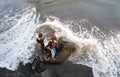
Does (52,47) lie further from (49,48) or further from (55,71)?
(55,71)

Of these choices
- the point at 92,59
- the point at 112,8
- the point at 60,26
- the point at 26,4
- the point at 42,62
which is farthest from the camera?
the point at 26,4

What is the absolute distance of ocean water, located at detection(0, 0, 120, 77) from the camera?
1558cm

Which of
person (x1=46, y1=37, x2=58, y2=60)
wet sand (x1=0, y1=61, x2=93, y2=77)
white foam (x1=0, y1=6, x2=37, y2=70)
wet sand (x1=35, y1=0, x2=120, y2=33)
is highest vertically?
person (x1=46, y1=37, x2=58, y2=60)

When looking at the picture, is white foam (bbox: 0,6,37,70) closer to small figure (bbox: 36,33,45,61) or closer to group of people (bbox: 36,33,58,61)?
small figure (bbox: 36,33,45,61)

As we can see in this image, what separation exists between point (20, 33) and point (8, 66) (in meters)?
4.53

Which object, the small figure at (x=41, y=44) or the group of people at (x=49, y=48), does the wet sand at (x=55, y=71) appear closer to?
the group of people at (x=49, y=48)

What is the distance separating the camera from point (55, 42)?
50.1 ft

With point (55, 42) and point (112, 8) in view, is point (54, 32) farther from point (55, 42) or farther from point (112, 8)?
point (112, 8)

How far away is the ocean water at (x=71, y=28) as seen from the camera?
15577 millimetres

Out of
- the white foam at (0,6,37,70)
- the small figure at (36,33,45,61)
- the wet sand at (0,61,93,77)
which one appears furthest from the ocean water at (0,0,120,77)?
the wet sand at (0,61,93,77)

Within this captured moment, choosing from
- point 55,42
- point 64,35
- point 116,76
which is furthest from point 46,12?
point 116,76

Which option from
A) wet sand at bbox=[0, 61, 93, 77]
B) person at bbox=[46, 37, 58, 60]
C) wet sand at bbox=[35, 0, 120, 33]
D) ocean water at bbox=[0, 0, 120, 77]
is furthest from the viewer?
wet sand at bbox=[35, 0, 120, 33]

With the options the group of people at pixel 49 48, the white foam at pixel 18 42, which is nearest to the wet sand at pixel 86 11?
the white foam at pixel 18 42

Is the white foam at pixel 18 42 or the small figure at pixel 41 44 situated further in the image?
the white foam at pixel 18 42
